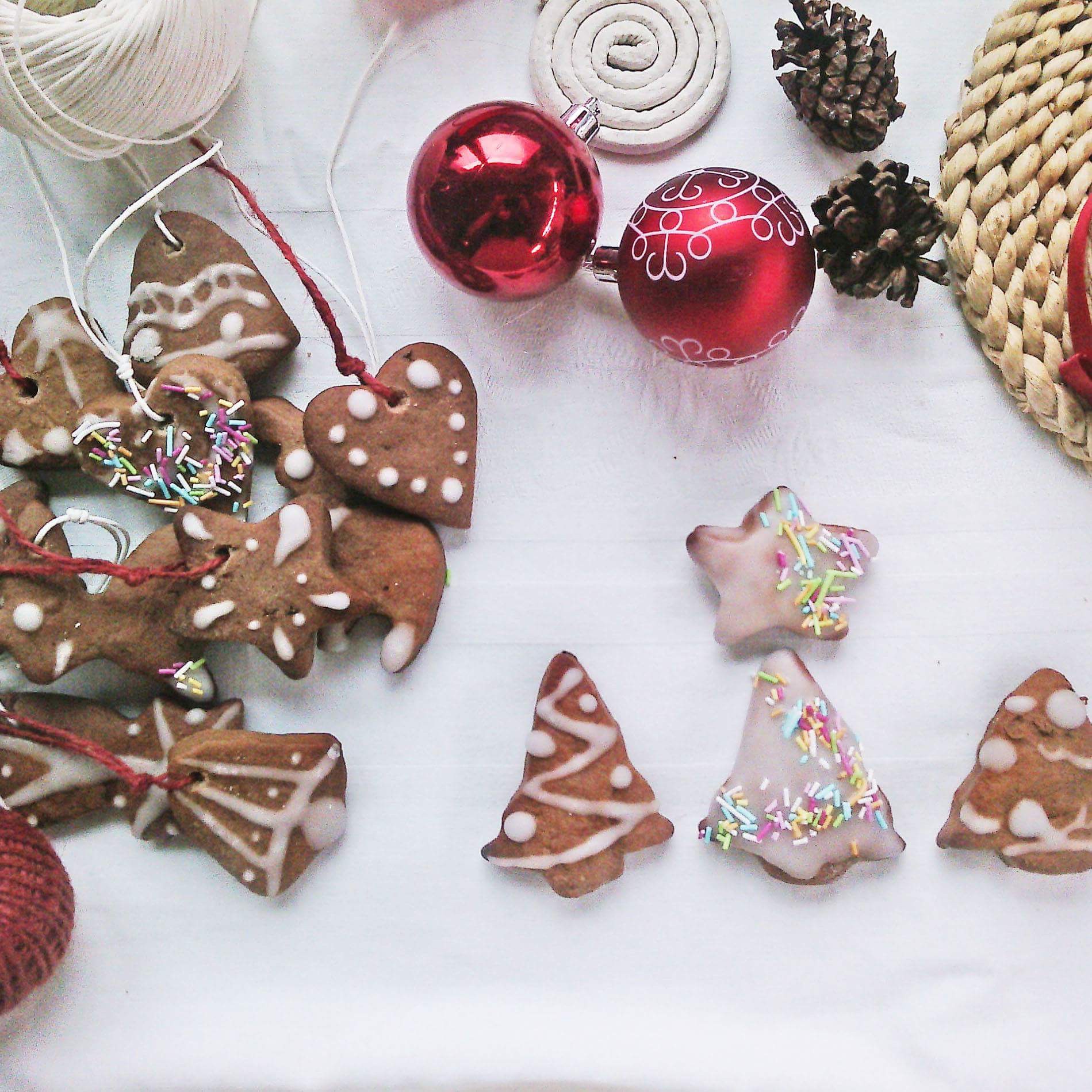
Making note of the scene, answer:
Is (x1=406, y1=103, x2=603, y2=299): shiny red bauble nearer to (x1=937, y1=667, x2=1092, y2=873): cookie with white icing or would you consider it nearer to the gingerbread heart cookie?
the gingerbread heart cookie

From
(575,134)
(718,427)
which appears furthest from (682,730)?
(575,134)

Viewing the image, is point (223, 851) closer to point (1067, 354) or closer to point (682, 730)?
point (682, 730)

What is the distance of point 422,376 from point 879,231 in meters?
0.36

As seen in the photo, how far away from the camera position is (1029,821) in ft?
2.56

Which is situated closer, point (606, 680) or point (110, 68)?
point (110, 68)

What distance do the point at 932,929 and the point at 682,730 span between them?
25 cm

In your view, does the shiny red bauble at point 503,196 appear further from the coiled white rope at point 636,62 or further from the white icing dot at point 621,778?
the white icing dot at point 621,778

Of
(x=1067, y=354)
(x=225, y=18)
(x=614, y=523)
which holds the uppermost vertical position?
(x=225, y=18)

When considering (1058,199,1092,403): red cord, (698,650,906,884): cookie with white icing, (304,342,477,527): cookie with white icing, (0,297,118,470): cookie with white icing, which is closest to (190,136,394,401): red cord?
(304,342,477,527): cookie with white icing

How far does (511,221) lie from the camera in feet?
2.36

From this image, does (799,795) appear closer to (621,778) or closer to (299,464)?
(621,778)

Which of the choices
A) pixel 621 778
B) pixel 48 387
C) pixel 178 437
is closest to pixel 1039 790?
pixel 621 778

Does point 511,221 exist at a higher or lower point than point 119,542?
higher

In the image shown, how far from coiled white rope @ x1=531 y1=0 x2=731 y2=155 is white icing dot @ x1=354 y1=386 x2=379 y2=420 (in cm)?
28
